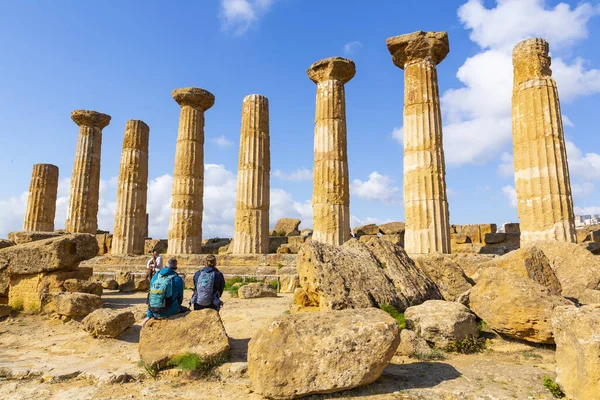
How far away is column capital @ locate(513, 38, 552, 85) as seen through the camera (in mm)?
12109

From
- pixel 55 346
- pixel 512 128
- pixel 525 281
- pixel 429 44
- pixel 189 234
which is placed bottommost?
pixel 55 346

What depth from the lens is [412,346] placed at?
569 cm

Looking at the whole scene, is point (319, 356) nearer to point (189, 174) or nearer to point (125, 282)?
point (125, 282)

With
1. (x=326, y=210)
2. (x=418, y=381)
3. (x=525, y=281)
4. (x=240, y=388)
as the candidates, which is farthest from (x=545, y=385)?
(x=326, y=210)

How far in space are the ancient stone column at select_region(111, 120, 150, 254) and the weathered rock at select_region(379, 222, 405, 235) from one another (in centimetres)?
1212

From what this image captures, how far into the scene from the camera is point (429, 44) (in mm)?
13398

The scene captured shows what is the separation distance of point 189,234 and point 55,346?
1127cm

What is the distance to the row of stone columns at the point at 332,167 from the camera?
1191 centimetres

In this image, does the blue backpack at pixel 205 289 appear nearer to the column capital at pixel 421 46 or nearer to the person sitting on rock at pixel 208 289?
the person sitting on rock at pixel 208 289

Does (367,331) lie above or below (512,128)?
below

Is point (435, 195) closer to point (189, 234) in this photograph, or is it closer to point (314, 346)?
point (314, 346)

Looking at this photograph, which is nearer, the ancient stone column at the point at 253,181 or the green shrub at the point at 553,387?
the green shrub at the point at 553,387

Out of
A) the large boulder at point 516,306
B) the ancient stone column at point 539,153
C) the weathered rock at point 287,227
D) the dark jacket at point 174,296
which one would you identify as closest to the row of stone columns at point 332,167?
the ancient stone column at point 539,153

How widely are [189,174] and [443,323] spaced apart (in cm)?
1536
